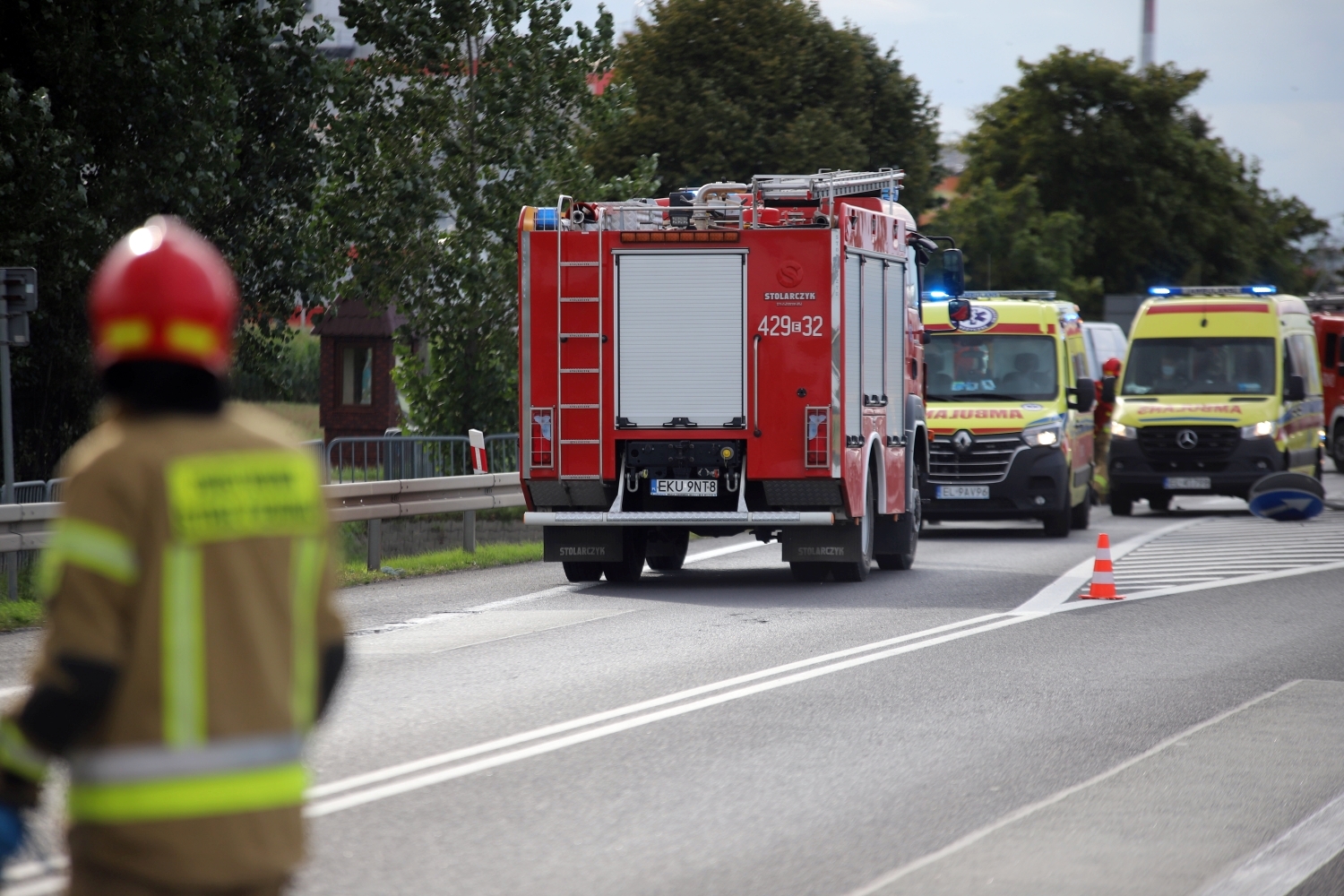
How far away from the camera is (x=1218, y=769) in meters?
7.56

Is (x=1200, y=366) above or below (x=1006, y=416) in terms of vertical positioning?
above

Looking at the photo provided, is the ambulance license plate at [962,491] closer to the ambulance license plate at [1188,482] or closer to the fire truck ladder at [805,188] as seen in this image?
the ambulance license plate at [1188,482]

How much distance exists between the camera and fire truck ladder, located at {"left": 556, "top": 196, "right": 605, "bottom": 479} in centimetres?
1523

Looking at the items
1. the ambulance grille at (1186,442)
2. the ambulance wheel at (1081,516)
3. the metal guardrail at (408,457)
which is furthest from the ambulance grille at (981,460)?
the metal guardrail at (408,457)

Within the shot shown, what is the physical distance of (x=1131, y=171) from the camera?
211ft

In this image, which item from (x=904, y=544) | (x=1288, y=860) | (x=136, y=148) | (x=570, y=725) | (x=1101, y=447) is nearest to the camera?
(x=1288, y=860)

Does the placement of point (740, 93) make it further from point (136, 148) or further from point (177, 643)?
point (177, 643)

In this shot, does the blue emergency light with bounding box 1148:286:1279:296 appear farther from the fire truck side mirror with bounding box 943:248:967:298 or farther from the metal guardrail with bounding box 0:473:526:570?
the metal guardrail with bounding box 0:473:526:570

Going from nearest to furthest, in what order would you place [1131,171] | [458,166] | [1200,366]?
[458,166]
[1200,366]
[1131,171]

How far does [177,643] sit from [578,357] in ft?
40.9

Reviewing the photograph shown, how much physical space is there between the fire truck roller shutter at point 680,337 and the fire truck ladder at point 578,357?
0.59 ft

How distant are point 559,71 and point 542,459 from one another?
11786 mm

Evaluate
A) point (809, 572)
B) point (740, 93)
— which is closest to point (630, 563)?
point (809, 572)

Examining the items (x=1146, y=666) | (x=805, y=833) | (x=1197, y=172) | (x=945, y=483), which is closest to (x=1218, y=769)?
(x=805, y=833)
